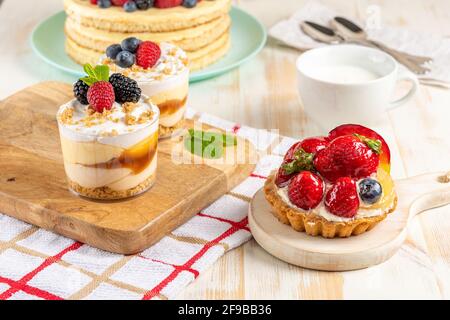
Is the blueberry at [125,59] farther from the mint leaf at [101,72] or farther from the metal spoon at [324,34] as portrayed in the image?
the metal spoon at [324,34]

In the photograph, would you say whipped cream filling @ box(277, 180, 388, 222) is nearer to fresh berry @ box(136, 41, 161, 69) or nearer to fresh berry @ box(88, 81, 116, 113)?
fresh berry @ box(88, 81, 116, 113)

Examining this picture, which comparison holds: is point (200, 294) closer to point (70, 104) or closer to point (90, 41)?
point (70, 104)

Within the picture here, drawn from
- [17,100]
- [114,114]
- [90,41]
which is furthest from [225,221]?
[90,41]

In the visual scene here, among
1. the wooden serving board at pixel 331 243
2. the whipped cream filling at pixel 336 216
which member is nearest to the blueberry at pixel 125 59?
the wooden serving board at pixel 331 243

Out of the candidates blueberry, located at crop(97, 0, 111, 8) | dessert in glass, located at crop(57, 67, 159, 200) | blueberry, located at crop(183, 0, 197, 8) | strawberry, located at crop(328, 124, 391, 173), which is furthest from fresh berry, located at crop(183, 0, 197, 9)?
strawberry, located at crop(328, 124, 391, 173)

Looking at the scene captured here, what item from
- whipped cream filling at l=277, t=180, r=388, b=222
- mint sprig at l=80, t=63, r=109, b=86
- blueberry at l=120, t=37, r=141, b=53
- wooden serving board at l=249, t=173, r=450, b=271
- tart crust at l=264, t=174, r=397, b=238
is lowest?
wooden serving board at l=249, t=173, r=450, b=271
